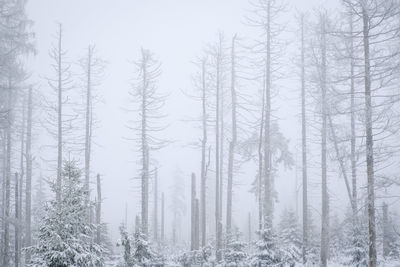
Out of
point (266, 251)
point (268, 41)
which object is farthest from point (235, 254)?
point (268, 41)

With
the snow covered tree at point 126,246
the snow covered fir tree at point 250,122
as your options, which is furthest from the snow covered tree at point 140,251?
the snow covered tree at point 126,246

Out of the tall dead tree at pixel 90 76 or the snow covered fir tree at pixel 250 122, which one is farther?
the tall dead tree at pixel 90 76

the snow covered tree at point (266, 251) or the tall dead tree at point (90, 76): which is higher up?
the tall dead tree at point (90, 76)

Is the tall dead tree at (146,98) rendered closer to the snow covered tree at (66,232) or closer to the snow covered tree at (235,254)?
the snow covered tree at (235,254)

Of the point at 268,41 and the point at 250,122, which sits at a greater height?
the point at 268,41

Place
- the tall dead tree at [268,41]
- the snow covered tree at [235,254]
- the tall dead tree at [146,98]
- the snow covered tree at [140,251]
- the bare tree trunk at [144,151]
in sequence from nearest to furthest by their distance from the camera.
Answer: the snow covered tree at [140,251] < the snow covered tree at [235,254] < the tall dead tree at [268,41] < the bare tree trunk at [144,151] < the tall dead tree at [146,98]

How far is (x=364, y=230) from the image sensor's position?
1443cm

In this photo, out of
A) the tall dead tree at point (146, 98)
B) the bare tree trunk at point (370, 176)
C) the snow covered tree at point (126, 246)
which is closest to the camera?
the bare tree trunk at point (370, 176)

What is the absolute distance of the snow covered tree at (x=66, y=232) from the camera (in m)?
9.29

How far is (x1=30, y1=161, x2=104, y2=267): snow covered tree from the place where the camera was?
9.29 m

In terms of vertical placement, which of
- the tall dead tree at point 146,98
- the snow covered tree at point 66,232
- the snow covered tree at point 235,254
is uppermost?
the tall dead tree at point 146,98

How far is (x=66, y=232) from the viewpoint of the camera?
9570 mm

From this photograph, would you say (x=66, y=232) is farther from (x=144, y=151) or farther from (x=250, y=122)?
(x=250, y=122)

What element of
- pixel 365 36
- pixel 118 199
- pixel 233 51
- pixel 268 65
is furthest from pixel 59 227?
pixel 118 199
